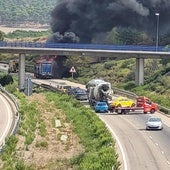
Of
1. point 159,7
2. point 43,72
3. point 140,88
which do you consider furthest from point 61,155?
point 159,7

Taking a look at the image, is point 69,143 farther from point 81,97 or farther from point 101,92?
point 81,97

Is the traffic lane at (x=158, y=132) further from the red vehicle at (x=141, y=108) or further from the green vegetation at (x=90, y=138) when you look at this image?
the green vegetation at (x=90, y=138)

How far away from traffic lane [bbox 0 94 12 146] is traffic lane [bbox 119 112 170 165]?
1244 cm

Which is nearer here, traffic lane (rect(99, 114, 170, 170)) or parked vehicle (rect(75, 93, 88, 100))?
traffic lane (rect(99, 114, 170, 170))

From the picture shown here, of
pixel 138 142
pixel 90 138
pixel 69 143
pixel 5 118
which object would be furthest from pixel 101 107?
pixel 138 142

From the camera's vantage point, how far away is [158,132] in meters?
51.3

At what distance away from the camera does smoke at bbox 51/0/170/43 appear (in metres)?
121

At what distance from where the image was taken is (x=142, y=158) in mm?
38562

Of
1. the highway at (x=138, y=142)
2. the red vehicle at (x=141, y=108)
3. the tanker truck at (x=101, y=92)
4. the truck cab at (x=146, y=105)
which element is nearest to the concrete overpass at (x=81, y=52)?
the tanker truck at (x=101, y=92)

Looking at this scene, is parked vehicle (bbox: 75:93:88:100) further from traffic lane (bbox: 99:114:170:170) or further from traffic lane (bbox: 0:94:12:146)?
traffic lane (bbox: 99:114:170:170)

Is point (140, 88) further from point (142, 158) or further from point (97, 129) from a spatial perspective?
point (142, 158)

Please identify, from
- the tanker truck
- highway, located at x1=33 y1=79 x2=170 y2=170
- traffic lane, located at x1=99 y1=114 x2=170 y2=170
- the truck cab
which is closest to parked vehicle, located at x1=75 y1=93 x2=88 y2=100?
the tanker truck

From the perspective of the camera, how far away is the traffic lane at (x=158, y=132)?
141ft

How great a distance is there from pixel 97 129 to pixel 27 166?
1413cm
